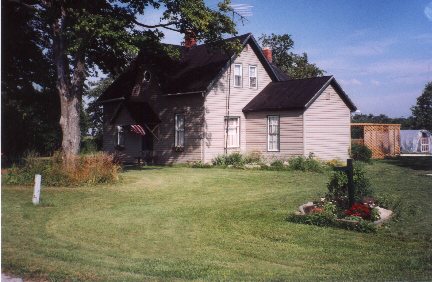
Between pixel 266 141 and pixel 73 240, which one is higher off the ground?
pixel 266 141

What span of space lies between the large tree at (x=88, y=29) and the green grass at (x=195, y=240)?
534cm

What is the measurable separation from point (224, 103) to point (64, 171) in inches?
501

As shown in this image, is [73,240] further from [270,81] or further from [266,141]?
[270,81]

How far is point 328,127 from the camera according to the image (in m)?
25.8

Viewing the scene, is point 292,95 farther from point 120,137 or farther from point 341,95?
point 120,137

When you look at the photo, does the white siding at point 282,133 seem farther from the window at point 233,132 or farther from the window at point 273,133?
the window at point 233,132

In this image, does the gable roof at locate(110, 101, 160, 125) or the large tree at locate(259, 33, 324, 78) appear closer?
the gable roof at locate(110, 101, 160, 125)

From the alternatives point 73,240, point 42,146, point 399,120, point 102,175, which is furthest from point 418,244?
point 399,120

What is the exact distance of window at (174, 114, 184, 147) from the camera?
2698 centimetres

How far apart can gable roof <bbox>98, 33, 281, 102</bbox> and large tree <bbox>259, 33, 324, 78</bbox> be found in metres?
18.8

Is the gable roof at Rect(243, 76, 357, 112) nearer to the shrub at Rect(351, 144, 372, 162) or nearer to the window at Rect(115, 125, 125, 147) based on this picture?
the shrub at Rect(351, 144, 372, 162)

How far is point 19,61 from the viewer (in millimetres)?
21266

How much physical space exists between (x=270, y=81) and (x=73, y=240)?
22.5 metres

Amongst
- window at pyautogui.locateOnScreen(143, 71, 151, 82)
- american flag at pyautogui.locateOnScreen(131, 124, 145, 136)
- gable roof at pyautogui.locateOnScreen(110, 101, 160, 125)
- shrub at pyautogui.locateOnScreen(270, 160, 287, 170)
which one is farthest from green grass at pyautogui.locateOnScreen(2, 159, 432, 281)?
window at pyautogui.locateOnScreen(143, 71, 151, 82)
